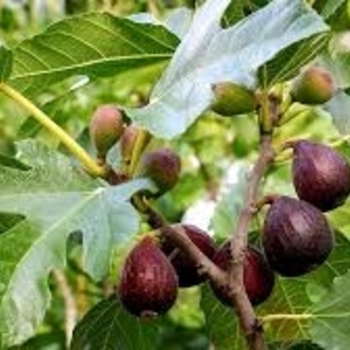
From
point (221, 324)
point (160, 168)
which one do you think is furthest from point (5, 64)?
point (221, 324)

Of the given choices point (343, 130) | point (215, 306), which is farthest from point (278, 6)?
point (215, 306)

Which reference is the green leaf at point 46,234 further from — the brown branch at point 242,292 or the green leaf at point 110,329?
the green leaf at point 110,329

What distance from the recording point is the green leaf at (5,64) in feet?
4.04

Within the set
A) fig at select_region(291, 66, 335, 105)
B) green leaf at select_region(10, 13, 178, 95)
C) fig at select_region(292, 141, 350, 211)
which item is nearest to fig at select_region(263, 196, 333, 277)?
fig at select_region(292, 141, 350, 211)

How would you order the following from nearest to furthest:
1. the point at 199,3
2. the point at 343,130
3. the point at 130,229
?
1. the point at 130,229
2. the point at 199,3
3. the point at 343,130

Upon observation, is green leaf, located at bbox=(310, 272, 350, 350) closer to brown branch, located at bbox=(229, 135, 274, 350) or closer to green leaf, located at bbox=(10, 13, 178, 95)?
brown branch, located at bbox=(229, 135, 274, 350)

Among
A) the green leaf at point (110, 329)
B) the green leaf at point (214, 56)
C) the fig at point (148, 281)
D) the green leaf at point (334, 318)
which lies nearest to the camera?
the green leaf at point (214, 56)

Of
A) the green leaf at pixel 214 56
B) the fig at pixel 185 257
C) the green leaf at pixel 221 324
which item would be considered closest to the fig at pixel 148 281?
the fig at pixel 185 257

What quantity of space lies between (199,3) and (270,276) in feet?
1.05

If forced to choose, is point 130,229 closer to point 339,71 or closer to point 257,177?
point 257,177

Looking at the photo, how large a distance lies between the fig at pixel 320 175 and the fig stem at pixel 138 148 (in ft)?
0.51

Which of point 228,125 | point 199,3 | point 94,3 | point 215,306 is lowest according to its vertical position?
point 228,125

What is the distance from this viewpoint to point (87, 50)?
1.30m

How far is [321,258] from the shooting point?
3.90 feet
